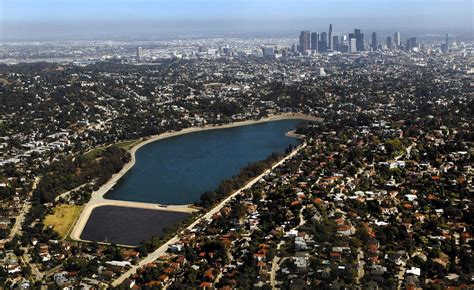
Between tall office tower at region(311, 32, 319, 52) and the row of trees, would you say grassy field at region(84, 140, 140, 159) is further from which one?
tall office tower at region(311, 32, 319, 52)

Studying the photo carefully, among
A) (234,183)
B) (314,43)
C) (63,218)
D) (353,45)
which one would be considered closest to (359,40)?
(353,45)

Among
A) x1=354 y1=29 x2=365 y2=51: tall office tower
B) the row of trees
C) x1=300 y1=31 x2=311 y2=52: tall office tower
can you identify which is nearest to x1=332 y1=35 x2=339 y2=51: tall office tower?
x1=354 y1=29 x2=365 y2=51: tall office tower

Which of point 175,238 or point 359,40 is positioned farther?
point 359,40

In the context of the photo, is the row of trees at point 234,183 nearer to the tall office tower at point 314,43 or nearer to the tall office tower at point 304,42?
the tall office tower at point 304,42

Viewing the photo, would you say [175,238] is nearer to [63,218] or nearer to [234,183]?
[63,218]

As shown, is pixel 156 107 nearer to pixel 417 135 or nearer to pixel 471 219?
pixel 417 135

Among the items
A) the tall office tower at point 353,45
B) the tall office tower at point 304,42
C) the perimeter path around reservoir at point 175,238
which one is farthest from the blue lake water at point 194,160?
the tall office tower at point 353,45

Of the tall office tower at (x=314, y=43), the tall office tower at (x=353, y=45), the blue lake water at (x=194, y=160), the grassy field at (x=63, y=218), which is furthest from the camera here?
the tall office tower at (x=314, y=43)
